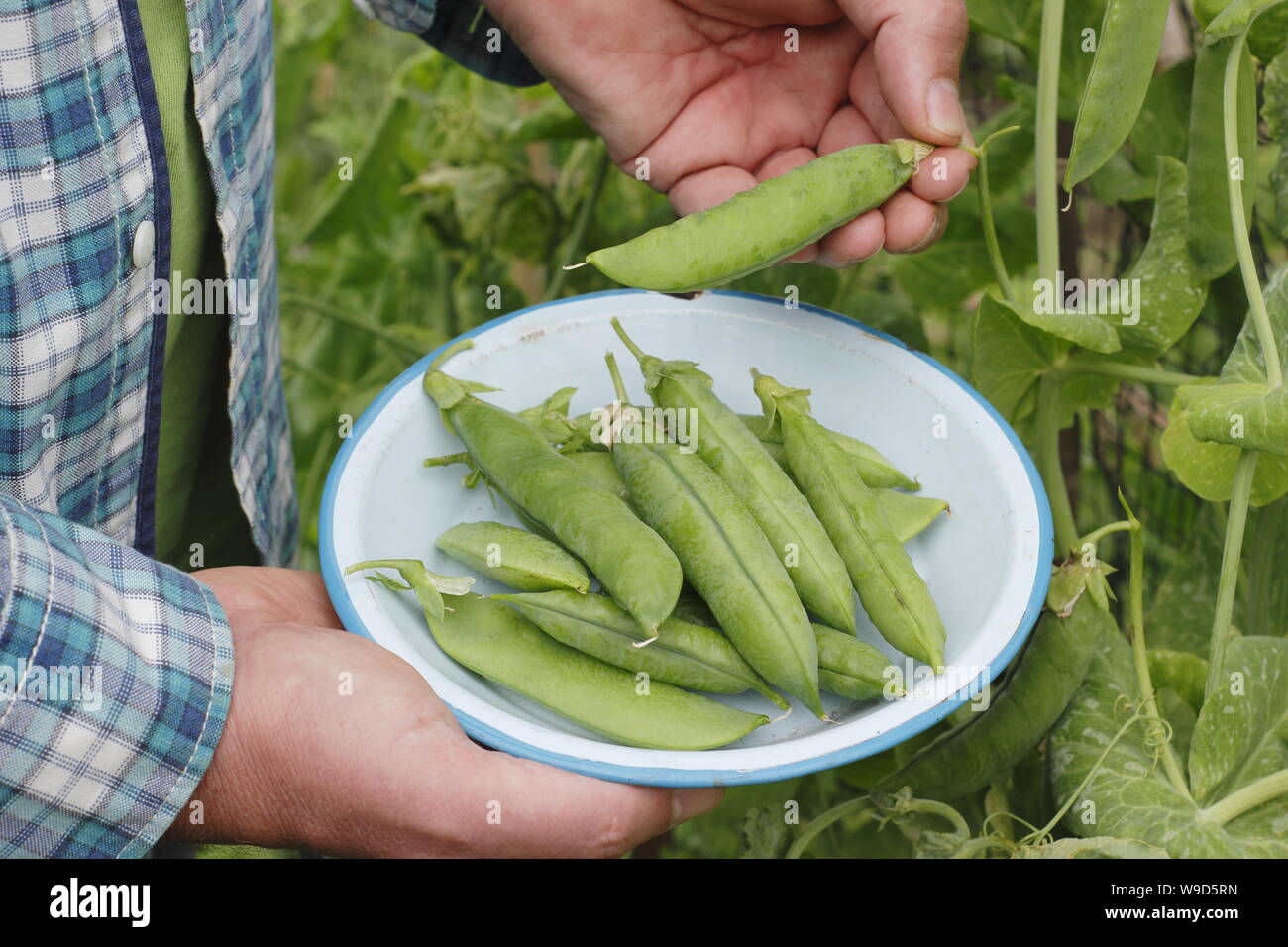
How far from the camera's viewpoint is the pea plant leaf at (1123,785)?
124cm

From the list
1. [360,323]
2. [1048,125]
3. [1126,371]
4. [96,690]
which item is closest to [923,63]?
[1048,125]

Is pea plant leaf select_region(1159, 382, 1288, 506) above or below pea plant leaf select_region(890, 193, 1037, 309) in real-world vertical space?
below

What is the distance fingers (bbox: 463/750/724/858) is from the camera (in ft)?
3.81

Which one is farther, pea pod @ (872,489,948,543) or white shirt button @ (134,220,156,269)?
pea pod @ (872,489,948,543)

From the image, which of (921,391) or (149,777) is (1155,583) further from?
(149,777)

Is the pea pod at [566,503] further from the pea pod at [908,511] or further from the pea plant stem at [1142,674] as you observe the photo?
the pea plant stem at [1142,674]

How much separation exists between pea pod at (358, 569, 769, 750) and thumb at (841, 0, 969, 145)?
83cm

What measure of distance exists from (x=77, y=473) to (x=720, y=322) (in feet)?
3.06

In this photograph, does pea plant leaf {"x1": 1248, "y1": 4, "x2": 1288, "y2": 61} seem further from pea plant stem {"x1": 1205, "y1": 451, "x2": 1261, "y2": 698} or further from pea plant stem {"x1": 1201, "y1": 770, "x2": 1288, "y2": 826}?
pea plant stem {"x1": 1201, "y1": 770, "x2": 1288, "y2": 826}

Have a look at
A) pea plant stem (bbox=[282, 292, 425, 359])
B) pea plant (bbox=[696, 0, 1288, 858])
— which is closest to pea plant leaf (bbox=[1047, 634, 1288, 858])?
pea plant (bbox=[696, 0, 1288, 858])

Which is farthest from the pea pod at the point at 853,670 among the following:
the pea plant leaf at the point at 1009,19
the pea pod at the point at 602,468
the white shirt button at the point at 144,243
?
the pea plant leaf at the point at 1009,19

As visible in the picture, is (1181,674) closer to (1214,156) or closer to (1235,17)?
(1214,156)
